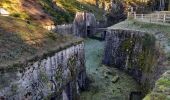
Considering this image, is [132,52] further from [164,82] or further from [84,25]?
[164,82]

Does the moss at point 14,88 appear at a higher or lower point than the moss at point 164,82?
lower

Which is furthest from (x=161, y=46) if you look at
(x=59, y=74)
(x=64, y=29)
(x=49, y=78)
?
(x=64, y=29)

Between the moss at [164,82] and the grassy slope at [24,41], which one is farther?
the grassy slope at [24,41]

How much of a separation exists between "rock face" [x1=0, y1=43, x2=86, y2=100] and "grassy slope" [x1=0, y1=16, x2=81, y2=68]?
0.63 meters

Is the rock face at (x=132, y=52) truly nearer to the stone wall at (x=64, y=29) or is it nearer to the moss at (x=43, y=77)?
the stone wall at (x=64, y=29)

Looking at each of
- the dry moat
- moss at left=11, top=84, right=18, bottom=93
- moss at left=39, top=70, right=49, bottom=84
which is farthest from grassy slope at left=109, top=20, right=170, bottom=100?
moss at left=11, top=84, right=18, bottom=93

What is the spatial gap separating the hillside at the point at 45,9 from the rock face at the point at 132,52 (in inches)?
427

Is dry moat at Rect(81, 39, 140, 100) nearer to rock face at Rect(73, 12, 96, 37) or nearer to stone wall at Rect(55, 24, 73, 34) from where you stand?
stone wall at Rect(55, 24, 73, 34)

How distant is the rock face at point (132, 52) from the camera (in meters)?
32.1

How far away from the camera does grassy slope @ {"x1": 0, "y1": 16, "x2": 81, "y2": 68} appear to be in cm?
2170

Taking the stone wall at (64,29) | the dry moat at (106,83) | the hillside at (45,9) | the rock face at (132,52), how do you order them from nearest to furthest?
the dry moat at (106,83)
the rock face at (132,52)
the hillside at (45,9)
the stone wall at (64,29)

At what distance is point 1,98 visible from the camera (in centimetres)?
1841

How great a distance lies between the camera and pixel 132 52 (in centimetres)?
3844

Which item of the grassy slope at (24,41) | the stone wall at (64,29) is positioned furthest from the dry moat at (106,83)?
the stone wall at (64,29)
